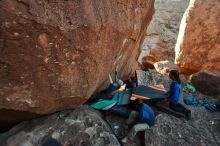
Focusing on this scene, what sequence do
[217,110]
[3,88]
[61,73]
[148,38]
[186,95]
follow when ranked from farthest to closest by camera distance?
[148,38] → [186,95] → [217,110] → [61,73] → [3,88]

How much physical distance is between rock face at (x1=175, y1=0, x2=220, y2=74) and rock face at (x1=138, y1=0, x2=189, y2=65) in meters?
3.59

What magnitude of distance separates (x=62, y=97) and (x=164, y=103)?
2382 millimetres

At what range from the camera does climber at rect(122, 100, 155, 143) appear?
4.73 meters

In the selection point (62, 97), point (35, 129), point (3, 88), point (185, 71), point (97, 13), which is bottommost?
point (185, 71)

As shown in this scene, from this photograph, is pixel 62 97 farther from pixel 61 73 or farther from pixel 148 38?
pixel 148 38

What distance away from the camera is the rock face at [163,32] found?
48.4 ft

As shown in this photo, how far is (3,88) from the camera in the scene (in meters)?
3.84

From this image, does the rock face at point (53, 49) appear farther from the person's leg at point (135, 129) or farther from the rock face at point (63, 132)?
the person's leg at point (135, 129)

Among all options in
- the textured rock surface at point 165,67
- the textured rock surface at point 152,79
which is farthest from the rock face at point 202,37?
the textured rock surface at point 152,79

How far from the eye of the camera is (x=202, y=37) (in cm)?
1000

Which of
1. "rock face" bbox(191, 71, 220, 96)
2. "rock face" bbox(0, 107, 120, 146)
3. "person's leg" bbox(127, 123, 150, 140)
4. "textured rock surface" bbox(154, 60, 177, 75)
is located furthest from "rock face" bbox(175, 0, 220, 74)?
"rock face" bbox(0, 107, 120, 146)

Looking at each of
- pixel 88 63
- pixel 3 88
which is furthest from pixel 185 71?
pixel 3 88

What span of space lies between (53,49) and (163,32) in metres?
13.9

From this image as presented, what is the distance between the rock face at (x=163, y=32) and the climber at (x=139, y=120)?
8.71 m
